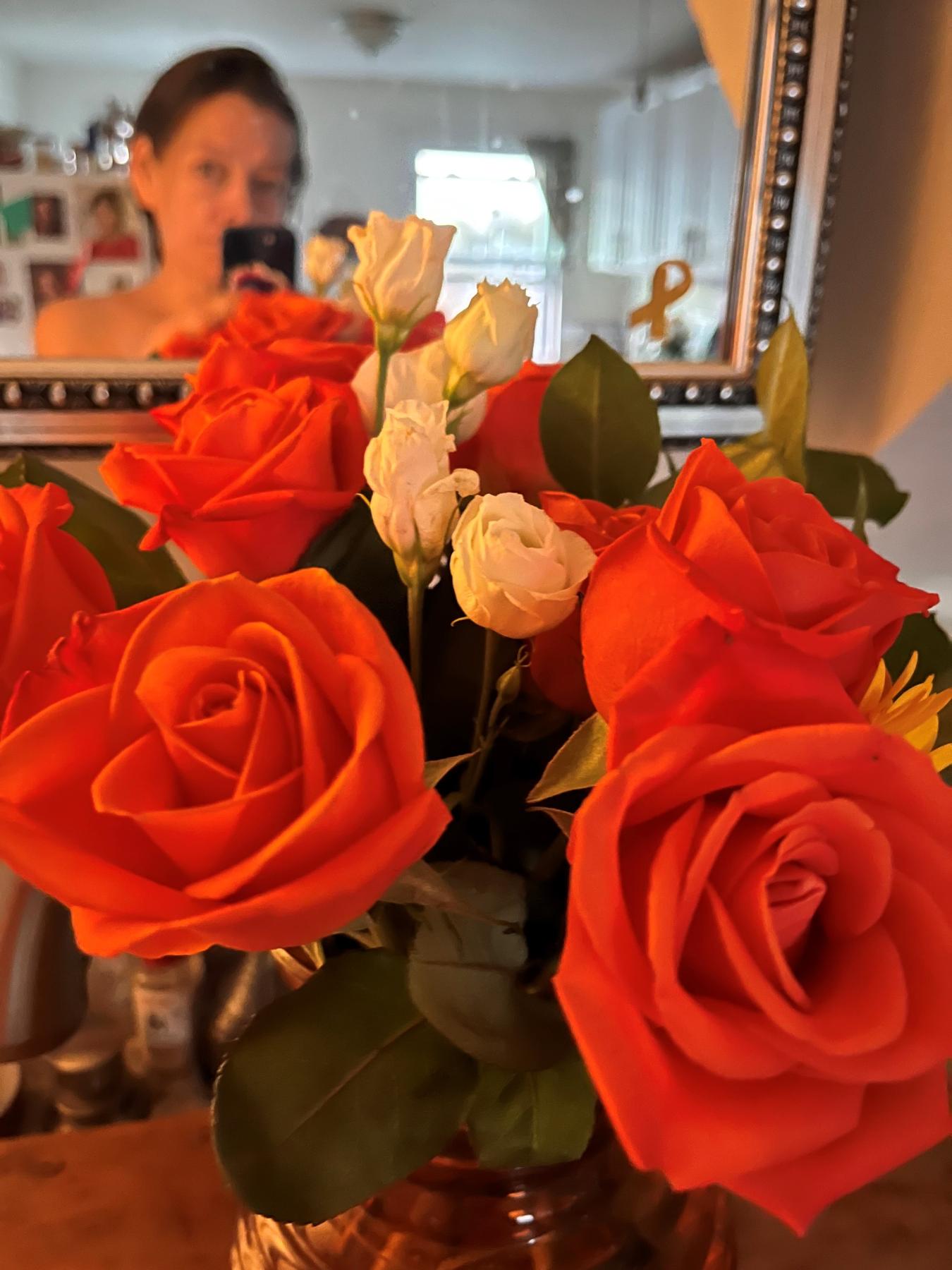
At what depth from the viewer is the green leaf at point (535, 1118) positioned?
0.99 feet

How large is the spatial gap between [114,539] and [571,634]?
0.21m

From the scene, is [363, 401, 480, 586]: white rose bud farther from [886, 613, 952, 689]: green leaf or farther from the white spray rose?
[886, 613, 952, 689]: green leaf

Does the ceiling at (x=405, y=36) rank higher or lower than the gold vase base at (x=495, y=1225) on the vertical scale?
higher

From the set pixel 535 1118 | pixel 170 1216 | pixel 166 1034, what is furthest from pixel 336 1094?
pixel 166 1034

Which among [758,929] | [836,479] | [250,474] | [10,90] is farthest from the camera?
[10,90]

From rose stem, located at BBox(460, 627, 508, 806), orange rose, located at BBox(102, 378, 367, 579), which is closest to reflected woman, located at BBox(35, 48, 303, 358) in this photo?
orange rose, located at BBox(102, 378, 367, 579)

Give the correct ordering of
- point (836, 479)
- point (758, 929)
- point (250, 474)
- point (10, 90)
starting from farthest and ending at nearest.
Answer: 1. point (10, 90)
2. point (836, 479)
3. point (250, 474)
4. point (758, 929)

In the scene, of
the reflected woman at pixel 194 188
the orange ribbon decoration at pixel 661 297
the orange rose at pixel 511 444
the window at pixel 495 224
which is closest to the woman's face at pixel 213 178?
the reflected woman at pixel 194 188

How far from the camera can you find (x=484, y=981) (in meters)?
0.28

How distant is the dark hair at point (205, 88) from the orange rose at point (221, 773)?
0.54 m

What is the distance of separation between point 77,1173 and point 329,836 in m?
0.43

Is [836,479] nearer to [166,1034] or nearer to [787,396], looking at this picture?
[787,396]

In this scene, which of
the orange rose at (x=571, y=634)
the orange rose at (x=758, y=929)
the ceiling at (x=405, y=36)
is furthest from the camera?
the ceiling at (x=405, y=36)

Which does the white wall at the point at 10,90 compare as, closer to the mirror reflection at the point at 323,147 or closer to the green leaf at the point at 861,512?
the mirror reflection at the point at 323,147
